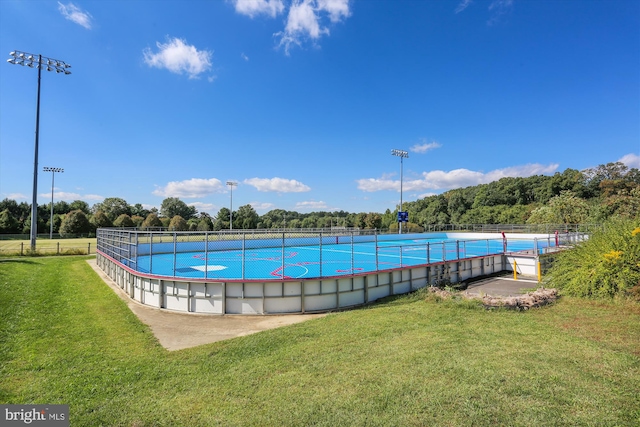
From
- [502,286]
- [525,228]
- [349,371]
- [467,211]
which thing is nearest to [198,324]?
[349,371]

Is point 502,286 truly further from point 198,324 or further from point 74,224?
point 74,224

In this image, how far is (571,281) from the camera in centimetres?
1107

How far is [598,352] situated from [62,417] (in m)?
8.60

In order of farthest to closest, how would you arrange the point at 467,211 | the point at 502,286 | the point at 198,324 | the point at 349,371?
1. the point at 467,211
2. the point at 502,286
3. the point at 198,324
4. the point at 349,371

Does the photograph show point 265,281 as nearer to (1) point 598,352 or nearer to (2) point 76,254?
(1) point 598,352

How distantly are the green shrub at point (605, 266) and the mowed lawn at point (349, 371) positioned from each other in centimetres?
140

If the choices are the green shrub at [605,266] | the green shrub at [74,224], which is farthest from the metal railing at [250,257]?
the green shrub at [74,224]

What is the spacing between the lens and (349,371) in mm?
5266

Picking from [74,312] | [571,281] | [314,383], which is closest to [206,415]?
[314,383]

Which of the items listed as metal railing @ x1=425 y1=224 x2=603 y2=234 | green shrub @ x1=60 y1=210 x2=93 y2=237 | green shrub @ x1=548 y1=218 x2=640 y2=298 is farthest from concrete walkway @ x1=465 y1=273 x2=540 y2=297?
green shrub @ x1=60 y1=210 x2=93 y2=237

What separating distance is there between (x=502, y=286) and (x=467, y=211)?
2497 inches

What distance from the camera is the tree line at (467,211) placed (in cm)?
4028

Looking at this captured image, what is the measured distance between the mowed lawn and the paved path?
0.46 m

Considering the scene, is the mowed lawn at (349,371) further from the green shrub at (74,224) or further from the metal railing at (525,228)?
the green shrub at (74,224)
